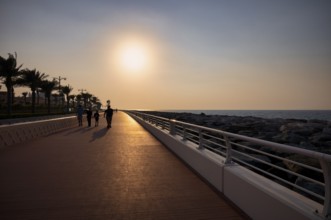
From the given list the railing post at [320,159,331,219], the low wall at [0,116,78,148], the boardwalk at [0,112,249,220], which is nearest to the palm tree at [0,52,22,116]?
the low wall at [0,116,78,148]

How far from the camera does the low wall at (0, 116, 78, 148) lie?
1303 centimetres

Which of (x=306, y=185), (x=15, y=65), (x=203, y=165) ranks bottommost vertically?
(x=306, y=185)

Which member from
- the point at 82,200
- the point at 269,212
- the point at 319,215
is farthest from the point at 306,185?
the point at 82,200

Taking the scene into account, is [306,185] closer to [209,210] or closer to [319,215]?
[209,210]

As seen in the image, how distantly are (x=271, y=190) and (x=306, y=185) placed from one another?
3.86m

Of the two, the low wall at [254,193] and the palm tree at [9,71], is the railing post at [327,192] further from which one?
the palm tree at [9,71]

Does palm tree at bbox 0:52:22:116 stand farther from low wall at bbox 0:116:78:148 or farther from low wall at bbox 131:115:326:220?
low wall at bbox 131:115:326:220

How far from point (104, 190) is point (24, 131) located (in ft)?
35.3

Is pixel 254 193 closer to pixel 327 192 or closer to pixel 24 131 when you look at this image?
pixel 327 192

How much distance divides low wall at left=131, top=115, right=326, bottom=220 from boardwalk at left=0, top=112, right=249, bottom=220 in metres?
0.23

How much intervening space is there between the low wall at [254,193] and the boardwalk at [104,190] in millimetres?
225

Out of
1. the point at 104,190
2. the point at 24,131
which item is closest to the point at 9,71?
the point at 24,131

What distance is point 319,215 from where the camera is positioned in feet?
11.8

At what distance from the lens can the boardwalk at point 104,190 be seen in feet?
16.6
